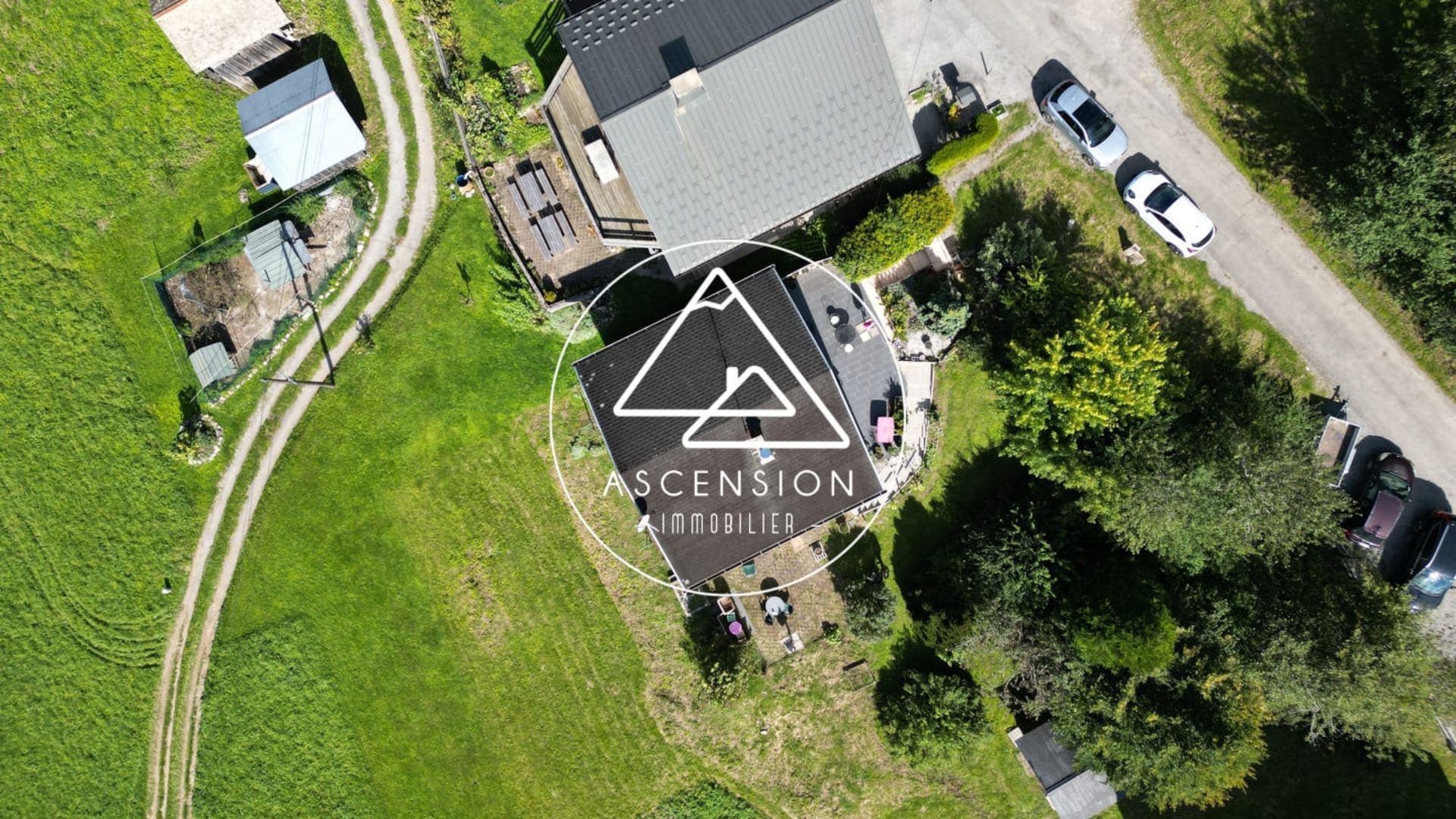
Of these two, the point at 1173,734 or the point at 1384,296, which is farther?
the point at 1384,296

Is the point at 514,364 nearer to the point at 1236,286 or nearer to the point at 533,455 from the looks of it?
the point at 533,455

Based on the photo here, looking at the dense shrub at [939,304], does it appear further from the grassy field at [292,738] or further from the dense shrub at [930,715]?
the grassy field at [292,738]

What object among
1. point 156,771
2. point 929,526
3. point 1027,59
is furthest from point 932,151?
point 156,771

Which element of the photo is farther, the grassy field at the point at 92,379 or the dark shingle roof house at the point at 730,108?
the grassy field at the point at 92,379

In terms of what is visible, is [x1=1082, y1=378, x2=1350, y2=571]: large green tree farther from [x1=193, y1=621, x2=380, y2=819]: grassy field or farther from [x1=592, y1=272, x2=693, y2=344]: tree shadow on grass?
[x1=193, y1=621, x2=380, y2=819]: grassy field

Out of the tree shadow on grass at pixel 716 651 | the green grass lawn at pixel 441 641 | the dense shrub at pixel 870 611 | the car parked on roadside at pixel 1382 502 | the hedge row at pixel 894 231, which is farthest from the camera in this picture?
the green grass lawn at pixel 441 641

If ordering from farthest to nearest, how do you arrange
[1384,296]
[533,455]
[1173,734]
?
1. [533,455]
2. [1384,296]
3. [1173,734]

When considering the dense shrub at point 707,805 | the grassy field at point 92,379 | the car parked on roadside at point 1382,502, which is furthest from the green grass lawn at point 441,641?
the car parked on roadside at point 1382,502
